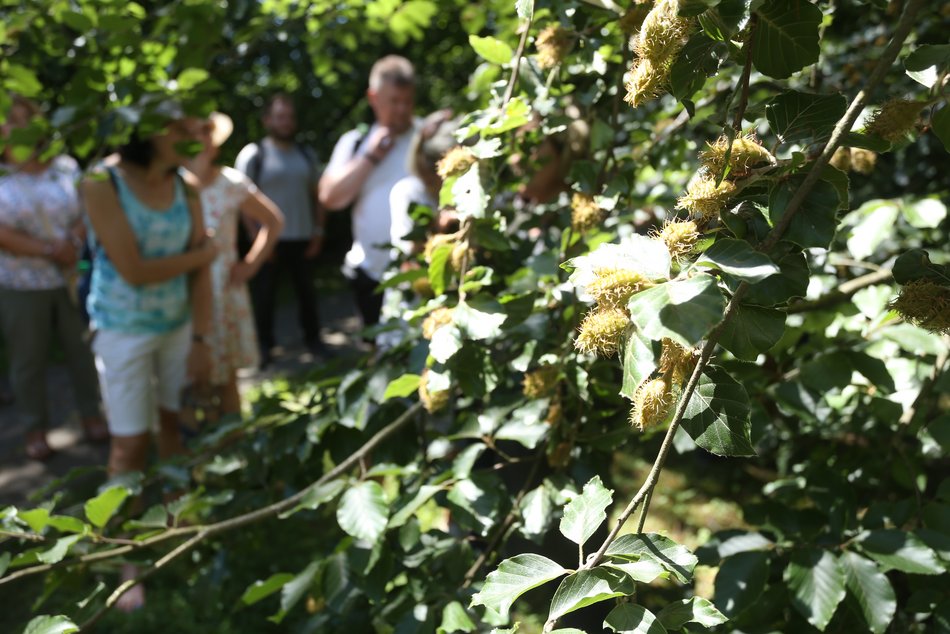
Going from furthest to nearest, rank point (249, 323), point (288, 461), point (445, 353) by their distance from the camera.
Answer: point (249, 323), point (288, 461), point (445, 353)

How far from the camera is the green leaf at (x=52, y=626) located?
1.19 metres

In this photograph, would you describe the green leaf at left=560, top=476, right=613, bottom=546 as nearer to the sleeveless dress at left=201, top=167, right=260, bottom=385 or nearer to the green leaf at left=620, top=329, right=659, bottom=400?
the green leaf at left=620, top=329, right=659, bottom=400

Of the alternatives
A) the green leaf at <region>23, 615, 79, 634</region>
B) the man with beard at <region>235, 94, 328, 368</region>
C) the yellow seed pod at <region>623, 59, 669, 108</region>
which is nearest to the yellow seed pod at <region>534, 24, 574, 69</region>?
the yellow seed pod at <region>623, 59, 669, 108</region>

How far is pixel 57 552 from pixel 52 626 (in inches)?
7.2

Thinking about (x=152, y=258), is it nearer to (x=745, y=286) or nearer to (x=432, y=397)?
(x=432, y=397)

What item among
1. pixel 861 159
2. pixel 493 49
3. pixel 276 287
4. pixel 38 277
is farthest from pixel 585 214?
pixel 276 287

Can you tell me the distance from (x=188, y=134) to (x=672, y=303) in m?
2.55

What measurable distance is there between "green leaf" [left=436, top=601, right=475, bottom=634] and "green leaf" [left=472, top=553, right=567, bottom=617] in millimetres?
453

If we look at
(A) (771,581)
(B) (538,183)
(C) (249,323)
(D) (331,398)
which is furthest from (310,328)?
(A) (771,581)

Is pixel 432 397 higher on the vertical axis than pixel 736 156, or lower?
lower

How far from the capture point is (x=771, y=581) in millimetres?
1659

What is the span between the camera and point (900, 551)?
4.37ft

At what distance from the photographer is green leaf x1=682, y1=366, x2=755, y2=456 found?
2.76 ft

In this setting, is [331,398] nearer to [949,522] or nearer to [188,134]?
[949,522]
